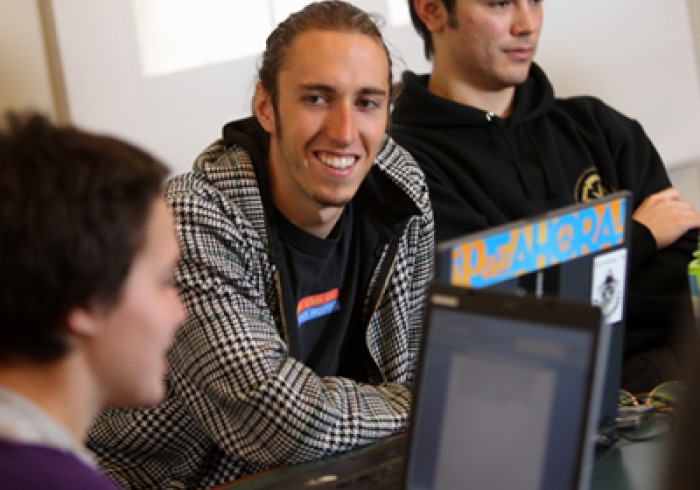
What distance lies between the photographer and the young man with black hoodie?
228cm

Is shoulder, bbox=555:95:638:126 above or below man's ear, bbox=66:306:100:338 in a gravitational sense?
below

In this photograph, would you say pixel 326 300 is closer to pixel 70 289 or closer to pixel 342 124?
pixel 342 124

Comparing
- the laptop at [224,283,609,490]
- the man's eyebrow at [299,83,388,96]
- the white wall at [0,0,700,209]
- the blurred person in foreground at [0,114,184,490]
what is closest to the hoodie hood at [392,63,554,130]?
the man's eyebrow at [299,83,388,96]

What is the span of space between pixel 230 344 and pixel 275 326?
9.3 inches

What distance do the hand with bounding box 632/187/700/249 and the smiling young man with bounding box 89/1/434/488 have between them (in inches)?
23.0

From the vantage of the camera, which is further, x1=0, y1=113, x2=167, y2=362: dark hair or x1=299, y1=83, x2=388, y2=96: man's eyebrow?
x1=299, y1=83, x2=388, y2=96: man's eyebrow

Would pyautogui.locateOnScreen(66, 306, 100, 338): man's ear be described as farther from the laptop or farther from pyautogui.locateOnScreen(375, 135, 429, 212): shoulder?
pyautogui.locateOnScreen(375, 135, 429, 212): shoulder

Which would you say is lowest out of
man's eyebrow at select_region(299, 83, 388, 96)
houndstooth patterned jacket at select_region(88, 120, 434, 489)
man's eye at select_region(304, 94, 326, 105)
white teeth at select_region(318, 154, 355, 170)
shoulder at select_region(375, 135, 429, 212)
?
houndstooth patterned jacket at select_region(88, 120, 434, 489)

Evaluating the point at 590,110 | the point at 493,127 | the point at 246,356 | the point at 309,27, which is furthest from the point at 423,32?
the point at 246,356

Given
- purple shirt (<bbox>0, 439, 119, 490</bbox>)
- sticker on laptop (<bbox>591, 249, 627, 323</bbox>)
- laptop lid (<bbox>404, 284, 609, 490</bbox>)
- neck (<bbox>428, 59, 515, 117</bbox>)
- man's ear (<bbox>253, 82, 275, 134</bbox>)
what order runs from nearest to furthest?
purple shirt (<bbox>0, 439, 119, 490</bbox>), laptop lid (<bbox>404, 284, 609, 490</bbox>), sticker on laptop (<bbox>591, 249, 627, 323</bbox>), man's ear (<bbox>253, 82, 275, 134</bbox>), neck (<bbox>428, 59, 515, 117</bbox>)

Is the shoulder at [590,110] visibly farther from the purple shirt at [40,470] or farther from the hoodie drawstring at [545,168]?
the purple shirt at [40,470]

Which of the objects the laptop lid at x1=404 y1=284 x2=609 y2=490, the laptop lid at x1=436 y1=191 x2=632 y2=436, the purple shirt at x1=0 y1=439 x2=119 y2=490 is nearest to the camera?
the purple shirt at x1=0 y1=439 x2=119 y2=490

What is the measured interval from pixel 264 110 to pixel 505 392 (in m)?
1.13

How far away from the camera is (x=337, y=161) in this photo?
6.30ft
